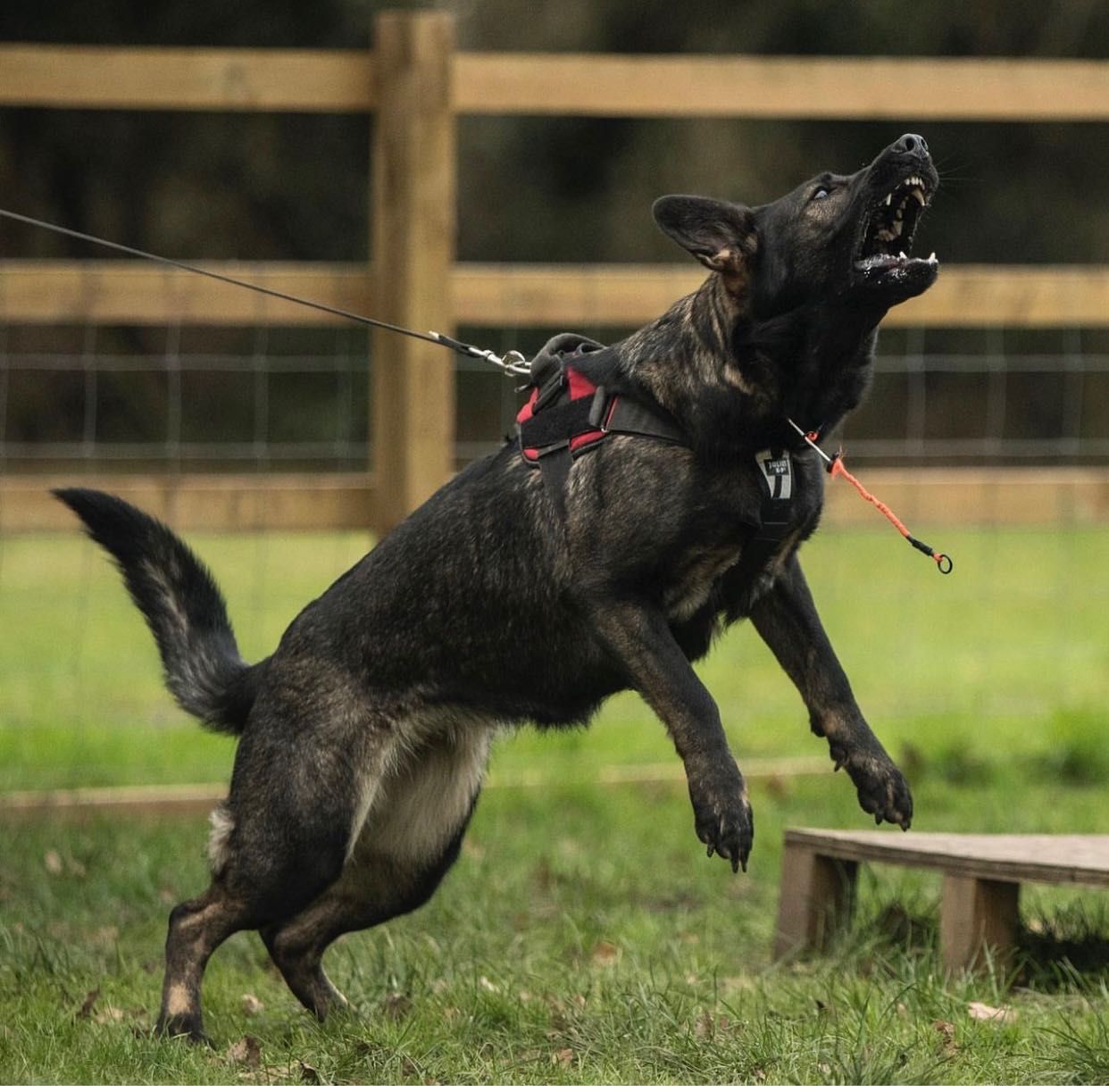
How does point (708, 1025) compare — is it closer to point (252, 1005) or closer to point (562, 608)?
point (562, 608)

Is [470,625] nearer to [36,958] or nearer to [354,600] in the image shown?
[354,600]

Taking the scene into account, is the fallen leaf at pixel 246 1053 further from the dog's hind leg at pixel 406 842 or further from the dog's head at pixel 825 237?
the dog's head at pixel 825 237

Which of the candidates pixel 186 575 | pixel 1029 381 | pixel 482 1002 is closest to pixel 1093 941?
pixel 482 1002

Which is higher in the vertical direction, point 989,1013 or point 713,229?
point 713,229

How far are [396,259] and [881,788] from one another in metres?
2.81

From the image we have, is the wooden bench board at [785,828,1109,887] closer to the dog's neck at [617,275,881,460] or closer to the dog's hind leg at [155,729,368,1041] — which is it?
the dog's neck at [617,275,881,460]

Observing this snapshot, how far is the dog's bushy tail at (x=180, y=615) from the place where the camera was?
3920 mm

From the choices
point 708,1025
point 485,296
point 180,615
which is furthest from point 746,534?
point 485,296

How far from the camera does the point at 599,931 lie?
444cm

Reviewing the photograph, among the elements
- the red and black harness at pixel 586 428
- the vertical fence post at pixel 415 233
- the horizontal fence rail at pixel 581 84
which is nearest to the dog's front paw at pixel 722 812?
the red and black harness at pixel 586 428

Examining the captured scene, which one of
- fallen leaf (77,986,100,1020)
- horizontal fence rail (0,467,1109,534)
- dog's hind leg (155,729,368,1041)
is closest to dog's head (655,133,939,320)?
dog's hind leg (155,729,368,1041)

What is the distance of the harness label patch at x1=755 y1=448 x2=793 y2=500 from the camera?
3357mm

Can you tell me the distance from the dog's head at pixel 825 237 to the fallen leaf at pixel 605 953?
1.60m

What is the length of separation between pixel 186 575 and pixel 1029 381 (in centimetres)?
1696
